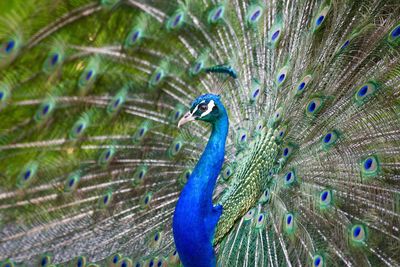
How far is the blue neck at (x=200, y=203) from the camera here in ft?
9.07

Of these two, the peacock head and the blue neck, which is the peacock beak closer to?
the peacock head

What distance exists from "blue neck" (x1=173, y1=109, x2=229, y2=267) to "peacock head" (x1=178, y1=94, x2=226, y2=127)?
2cm

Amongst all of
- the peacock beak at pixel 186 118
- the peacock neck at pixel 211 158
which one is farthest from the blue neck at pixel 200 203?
the peacock beak at pixel 186 118

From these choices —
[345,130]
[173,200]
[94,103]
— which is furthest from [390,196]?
[94,103]

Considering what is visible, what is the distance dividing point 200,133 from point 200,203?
25.9 inches

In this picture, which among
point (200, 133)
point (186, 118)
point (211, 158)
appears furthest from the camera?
point (200, 133)

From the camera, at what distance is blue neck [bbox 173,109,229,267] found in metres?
2.77

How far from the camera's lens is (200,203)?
278 centimetres

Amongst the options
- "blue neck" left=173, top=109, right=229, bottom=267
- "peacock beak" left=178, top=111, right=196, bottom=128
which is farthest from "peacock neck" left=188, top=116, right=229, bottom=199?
"peacock beak" left=178, top=111, right=196, bottom=128

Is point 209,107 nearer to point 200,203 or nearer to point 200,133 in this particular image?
point 200,203

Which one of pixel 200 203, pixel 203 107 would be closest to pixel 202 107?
pixel 203 107

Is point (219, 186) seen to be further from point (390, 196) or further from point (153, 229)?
point (390, 196)

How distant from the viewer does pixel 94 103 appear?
126 inches

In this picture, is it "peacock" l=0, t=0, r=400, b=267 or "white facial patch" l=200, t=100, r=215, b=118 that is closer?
"white facial patch" l=200, t=100, r=215, b=118
